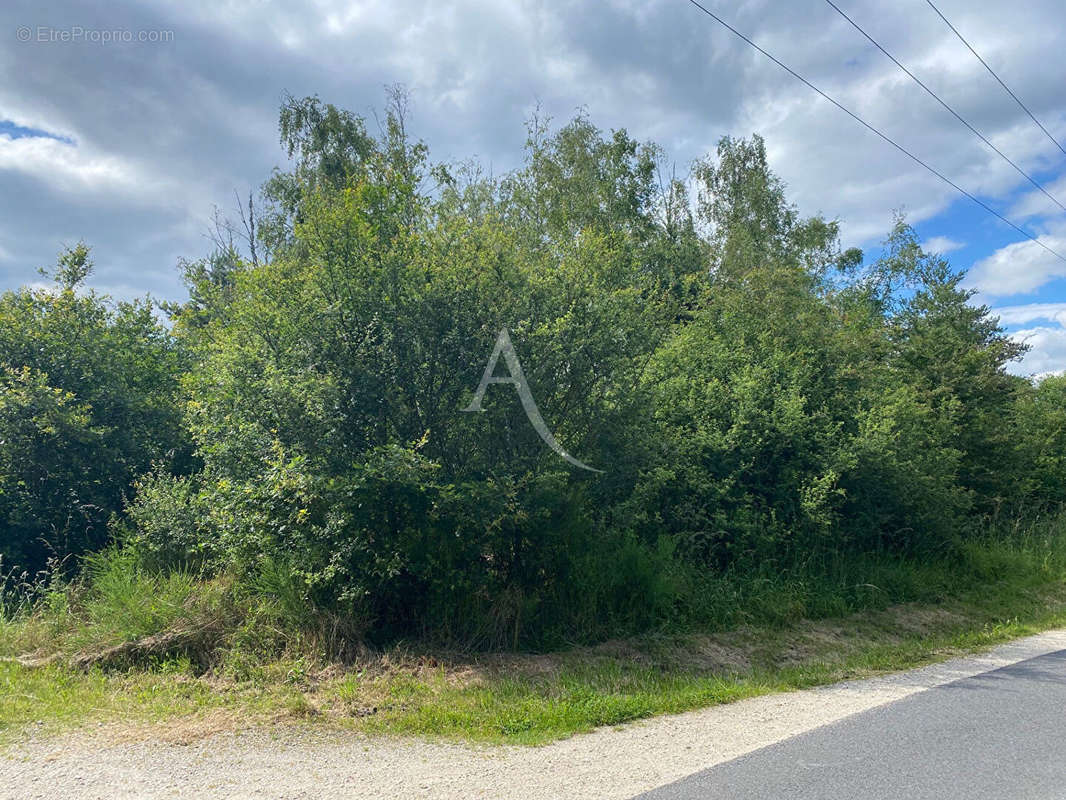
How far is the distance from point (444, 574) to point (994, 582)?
31.4 feet

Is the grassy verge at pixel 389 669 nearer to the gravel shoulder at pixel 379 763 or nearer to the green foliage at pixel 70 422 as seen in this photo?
the gravel shoulder at pixel 379 763

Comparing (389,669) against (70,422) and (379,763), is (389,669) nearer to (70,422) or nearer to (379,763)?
(379,763)

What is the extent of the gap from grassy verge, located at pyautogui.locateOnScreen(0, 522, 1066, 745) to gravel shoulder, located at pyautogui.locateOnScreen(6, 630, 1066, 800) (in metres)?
0.28

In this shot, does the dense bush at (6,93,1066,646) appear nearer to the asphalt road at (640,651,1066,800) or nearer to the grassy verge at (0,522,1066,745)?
the grassy verge at (0,522,1066,745)

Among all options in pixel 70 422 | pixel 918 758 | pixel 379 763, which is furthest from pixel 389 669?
pixel 70 422

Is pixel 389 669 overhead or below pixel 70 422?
below

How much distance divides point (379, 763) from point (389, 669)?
1984mm

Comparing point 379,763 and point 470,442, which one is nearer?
point 379,763

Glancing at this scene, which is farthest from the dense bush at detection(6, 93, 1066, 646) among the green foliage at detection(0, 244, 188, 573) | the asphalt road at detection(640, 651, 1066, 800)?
the asphalt road at detection(640, 651, 1066, 800)

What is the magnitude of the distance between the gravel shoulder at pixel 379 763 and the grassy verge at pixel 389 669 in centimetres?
28

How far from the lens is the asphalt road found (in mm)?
4102

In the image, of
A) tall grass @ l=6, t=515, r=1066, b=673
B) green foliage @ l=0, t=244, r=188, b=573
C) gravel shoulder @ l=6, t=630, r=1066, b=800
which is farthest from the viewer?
green foliage @ l=0, t=244, r=188, b=573

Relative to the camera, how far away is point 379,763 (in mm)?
4680

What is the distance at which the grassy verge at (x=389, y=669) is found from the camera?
553cm
